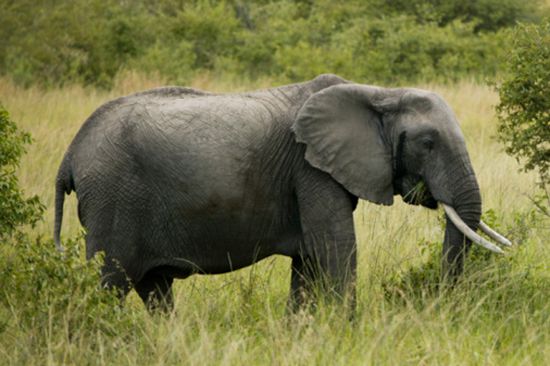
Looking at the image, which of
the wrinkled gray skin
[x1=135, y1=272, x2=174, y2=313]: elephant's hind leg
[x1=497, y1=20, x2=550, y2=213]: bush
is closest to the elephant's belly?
the wrinkled gray skin

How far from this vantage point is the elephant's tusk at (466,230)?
533cm

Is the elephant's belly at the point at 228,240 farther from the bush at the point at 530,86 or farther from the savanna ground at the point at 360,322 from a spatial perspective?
the bush at the point at 530,86

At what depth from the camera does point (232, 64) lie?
1830cm

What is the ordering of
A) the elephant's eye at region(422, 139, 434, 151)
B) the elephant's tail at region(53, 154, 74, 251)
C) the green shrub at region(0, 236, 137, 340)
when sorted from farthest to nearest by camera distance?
1. the elephant's tail at region(53, 154, 74, 251)
2. the elephant's eye at region(422, 139, 434, 151)
3. the green shrub at region(0, 236, 137, 340)

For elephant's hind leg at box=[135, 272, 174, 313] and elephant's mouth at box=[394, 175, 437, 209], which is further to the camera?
elephant's hind leg at box=[135, 272, 174, 313]

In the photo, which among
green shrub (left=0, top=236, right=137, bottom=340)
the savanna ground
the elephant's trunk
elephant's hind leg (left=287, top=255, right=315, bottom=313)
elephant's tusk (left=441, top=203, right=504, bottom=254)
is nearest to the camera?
the savanna ground

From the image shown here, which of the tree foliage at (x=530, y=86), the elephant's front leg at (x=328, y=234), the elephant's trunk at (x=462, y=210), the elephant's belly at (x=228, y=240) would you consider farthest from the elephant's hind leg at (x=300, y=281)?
the tree foliage at (x=530, y=86)

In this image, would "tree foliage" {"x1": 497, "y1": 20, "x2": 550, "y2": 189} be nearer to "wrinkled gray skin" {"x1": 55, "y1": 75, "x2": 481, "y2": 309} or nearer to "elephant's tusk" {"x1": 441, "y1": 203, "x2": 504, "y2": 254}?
"wrinkled gray skin" {"x1": 55, "y1": 75, "x2": 481, "y2": 309}

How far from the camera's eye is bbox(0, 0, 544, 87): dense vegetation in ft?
52.3

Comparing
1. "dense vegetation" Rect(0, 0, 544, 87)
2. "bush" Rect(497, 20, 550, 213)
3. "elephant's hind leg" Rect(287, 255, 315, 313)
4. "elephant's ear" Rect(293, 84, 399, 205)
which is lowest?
"dense vegetation" Rect(0, 0, 544, 87)

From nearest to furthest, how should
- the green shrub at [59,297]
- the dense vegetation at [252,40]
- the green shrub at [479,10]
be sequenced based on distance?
1. the green shrub at [59,297]
2. the dense vegetation at [252,40]
3. the green shrub at [479,10]

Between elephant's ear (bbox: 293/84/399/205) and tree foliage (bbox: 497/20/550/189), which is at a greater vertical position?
tree foliage (bbox: 497/20/550/189)

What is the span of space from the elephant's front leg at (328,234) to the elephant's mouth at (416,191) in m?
0.31

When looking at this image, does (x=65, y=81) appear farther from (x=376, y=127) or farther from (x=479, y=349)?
(x=479, y=349)
